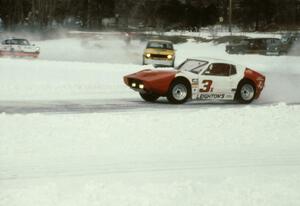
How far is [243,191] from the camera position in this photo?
6.66 meters

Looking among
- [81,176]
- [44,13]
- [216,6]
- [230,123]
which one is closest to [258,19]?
[216,6]

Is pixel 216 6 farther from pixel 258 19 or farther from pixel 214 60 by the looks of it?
pixel 214 60

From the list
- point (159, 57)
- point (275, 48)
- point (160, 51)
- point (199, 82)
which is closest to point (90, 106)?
point (199, 82)

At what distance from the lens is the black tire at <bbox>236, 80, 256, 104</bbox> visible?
Result: 1686 centimetres

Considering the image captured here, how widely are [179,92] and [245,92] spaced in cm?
224

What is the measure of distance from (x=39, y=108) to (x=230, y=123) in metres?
5.40

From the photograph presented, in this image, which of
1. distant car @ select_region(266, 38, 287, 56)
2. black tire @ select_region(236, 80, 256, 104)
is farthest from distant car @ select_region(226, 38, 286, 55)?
black tire @ select_region(236, 80, 256, 104)

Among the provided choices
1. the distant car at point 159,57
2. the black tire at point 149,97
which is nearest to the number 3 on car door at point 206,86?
the black tire at point 149,97

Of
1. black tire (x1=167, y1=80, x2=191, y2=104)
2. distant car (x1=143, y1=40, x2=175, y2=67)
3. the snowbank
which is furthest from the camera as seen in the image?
distant car (x1=143, y1=40, x2=175, y2=67)

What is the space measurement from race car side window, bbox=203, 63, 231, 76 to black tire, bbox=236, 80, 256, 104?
0.65 meters

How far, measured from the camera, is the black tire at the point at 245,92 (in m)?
16.9

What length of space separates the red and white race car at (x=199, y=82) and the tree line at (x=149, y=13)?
148 ft

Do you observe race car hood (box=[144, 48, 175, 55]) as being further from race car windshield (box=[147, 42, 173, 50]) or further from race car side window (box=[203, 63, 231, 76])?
race car side window (box=[203, 63, 231, 76])

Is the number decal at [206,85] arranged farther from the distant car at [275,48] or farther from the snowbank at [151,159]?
the distant car at [275,48]
